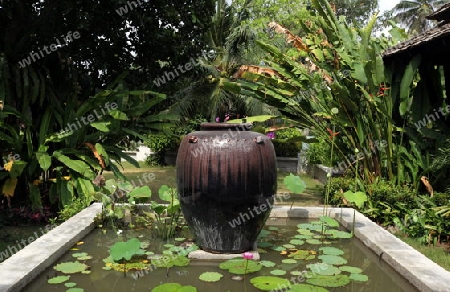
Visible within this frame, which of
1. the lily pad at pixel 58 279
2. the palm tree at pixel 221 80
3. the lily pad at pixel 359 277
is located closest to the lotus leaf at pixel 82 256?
the lily pad at pixel 58 279

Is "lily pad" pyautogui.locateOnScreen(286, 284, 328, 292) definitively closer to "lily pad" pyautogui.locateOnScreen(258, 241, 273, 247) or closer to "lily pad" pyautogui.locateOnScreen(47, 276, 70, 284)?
"lily pad" pyautogui.locateOnScreen(258, 241, 273, 247)

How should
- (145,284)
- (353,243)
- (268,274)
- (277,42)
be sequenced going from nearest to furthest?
(145,284), (268,274), (353,243), (277,42)

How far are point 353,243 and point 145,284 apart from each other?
234 cm

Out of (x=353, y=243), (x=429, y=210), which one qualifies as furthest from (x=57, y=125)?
(x=429, y=210)

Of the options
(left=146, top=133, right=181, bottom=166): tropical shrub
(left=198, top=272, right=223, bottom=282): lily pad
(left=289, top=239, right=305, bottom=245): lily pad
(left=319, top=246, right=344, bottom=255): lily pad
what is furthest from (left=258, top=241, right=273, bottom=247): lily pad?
(left=146, top=133, right=181, bottom=166): tropical shrub

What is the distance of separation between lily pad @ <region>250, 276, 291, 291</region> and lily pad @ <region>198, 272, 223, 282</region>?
10.8 inches

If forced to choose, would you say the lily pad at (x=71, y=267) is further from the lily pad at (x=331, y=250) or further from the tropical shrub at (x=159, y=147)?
the tropical shrub at (x=159, y=147)

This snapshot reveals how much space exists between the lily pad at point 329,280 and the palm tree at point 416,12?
34.6 m

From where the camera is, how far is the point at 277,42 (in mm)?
16766

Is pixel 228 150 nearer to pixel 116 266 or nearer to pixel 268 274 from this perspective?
pixel 268 274

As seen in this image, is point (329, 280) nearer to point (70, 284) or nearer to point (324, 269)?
point (324, 269)

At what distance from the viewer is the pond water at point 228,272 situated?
320 centimetres

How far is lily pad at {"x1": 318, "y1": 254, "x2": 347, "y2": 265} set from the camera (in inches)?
147

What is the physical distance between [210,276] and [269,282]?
48 cm
